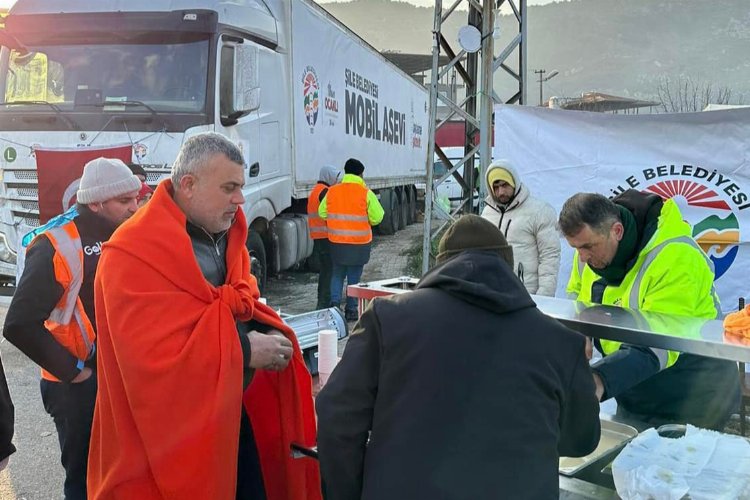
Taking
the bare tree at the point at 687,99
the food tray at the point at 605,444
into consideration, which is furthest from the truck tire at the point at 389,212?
the food tray at the point at 605,444

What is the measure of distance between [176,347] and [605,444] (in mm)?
1551

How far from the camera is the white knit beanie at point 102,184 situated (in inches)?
109

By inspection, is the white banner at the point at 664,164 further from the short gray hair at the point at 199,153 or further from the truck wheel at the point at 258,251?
the short gray hair at the point at 199,153

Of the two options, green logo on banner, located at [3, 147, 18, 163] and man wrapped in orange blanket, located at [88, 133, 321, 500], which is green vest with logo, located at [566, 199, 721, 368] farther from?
green logo on banner, located at [3, 147, 18, 163]

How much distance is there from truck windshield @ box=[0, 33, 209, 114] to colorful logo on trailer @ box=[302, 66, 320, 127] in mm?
2402

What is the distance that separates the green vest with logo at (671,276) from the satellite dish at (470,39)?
4.52m

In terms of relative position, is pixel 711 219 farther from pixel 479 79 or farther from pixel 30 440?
pixel 30 440

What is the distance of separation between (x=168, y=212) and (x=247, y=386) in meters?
0.67

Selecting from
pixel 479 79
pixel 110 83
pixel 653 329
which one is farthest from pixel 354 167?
pixel 653 329

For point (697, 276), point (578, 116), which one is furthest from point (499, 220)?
point (697, 276)

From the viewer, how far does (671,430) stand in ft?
7.61

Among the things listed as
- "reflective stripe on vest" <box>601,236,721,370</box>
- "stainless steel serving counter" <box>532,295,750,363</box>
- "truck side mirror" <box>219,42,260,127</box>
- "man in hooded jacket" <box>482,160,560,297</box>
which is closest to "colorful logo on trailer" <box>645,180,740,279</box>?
"man in hooded jacket" <box>482,160,560,297</box>

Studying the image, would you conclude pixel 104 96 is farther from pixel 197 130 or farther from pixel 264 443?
pixel 264 443

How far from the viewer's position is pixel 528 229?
4.83 m
